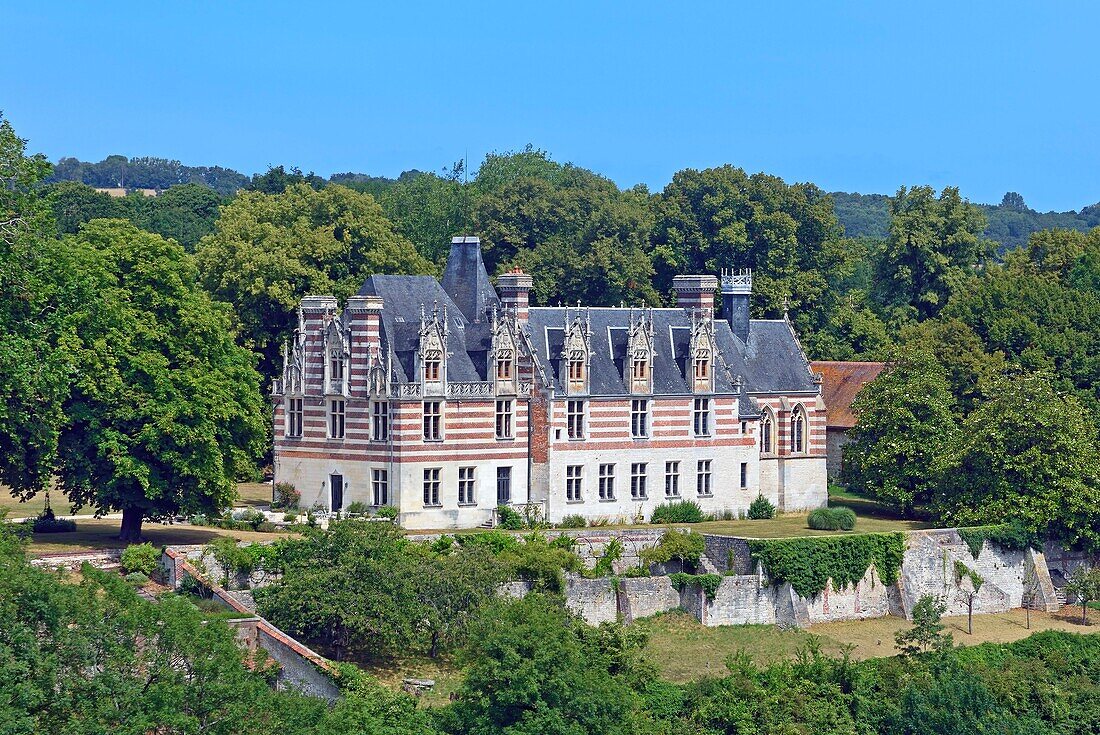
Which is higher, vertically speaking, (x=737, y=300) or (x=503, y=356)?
(x=737, y=300)

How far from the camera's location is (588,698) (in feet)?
143

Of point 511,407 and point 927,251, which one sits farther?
point 927,251

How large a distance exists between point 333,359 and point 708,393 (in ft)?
39.8

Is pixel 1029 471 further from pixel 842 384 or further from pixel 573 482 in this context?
pixel 842 384

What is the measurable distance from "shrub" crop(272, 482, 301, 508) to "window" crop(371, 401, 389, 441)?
140 inches

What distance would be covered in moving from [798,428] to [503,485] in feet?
39.7

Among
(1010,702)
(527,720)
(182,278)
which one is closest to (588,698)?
(527,720)

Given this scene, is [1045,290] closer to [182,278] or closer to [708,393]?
[708,393]

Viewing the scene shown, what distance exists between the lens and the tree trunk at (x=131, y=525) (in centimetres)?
5491

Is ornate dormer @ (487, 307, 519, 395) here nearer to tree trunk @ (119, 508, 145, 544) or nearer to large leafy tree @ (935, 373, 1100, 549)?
tree trunk @ (119, 508, 145, 544)

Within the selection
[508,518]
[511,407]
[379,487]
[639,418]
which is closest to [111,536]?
[379,487]

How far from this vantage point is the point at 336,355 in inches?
2411

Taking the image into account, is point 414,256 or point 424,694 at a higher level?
point 414,256

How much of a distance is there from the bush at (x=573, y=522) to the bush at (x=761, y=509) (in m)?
6.71
